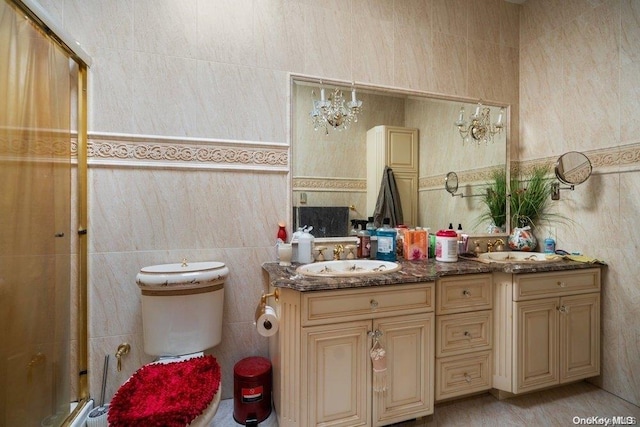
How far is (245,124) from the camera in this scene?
1.61 m

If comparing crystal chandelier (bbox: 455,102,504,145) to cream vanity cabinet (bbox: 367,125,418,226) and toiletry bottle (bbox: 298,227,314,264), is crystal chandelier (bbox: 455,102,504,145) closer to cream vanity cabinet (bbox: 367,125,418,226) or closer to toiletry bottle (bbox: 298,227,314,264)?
cream vanity cabinet (bbox: 367,125,418,226)

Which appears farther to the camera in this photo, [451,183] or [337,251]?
[451,183]

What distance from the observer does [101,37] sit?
4.64 feet

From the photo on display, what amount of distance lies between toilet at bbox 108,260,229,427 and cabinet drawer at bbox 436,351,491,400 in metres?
1.06

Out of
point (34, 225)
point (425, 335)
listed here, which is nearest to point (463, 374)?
point (425, 335)

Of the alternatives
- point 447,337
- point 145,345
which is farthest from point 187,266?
point 447,337

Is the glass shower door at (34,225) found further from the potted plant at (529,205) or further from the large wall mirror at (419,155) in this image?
the potted plant at (529,205)

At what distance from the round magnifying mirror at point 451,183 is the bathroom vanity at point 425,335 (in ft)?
1.81

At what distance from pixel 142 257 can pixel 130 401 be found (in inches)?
27.1

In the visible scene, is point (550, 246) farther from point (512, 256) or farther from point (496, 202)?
point (496, 202)

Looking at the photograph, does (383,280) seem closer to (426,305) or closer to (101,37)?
(426,305)

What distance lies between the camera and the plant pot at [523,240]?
1.96 meters

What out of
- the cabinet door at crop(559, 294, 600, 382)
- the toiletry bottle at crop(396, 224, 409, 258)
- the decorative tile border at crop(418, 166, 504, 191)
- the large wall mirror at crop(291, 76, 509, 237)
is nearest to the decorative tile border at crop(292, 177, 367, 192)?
the large wall mirror at crop(291, 76, 509, 237)

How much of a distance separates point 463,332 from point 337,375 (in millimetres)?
705
